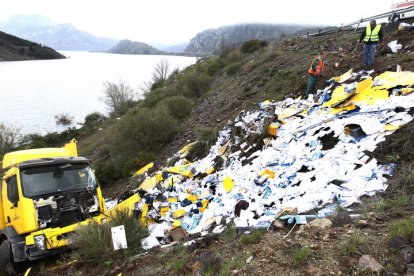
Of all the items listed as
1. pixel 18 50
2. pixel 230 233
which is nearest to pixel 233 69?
pixel 230 233

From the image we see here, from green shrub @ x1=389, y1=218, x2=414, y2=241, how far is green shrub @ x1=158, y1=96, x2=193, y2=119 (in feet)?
57.7

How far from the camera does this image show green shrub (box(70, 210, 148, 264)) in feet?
20.7

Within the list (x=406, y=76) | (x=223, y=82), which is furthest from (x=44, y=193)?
(x=223, y=82)

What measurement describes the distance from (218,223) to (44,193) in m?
3.51

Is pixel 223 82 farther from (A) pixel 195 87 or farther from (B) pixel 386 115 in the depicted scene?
(B) pixel 386 115

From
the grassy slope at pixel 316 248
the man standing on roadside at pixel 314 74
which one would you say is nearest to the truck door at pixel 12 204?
the grassy slope at pixel 316 248

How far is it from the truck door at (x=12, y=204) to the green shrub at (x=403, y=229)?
6468mm

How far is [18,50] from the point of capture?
16262cm

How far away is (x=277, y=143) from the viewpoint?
953 cm

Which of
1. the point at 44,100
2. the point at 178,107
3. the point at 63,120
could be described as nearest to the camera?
the point at 178,107

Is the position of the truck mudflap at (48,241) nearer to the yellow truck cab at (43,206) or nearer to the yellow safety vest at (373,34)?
the yellow truck cab at (43,206)

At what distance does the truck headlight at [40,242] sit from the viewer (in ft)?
22.4

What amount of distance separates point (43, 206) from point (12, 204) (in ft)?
2.72

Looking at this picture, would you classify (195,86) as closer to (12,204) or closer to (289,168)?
(289,168)
